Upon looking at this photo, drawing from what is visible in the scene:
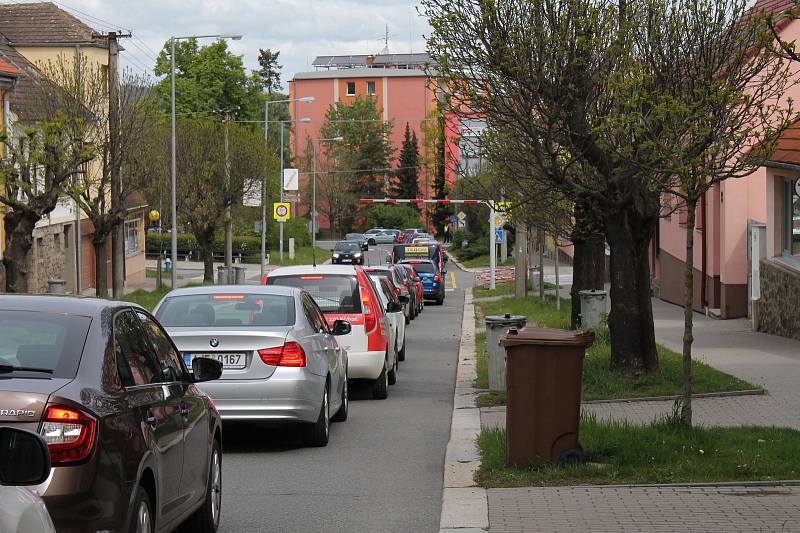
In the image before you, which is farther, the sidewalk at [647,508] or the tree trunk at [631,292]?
the tree trunk at [631,292]

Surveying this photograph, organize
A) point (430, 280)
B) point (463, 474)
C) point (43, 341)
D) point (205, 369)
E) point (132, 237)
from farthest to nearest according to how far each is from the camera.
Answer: point (132, 237)
point (430, 280)
point (463, 474)
point (205, 369)
point (43, 341)

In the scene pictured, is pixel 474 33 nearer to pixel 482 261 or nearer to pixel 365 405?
pixel 365 405

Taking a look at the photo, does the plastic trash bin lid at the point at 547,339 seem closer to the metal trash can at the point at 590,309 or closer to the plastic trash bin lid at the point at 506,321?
the plastic trash bin lid at the point at 506,321

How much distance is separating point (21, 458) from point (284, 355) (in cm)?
697

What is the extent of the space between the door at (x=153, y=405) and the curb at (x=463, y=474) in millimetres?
2065

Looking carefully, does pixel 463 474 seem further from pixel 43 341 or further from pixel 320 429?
pixel 43 341

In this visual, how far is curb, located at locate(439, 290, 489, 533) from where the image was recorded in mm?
7910

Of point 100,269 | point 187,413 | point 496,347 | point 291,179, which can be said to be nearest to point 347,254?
point 291,179

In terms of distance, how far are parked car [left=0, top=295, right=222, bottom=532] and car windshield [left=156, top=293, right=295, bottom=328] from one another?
4.20 metres

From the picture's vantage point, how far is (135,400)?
5715 millimetres

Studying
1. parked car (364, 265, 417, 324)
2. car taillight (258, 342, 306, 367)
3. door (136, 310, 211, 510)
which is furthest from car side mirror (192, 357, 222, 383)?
parked car (364, 265, 417, 324)

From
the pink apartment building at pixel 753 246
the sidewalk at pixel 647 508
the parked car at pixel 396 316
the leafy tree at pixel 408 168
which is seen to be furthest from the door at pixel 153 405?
the leafy tree at pixel 408 168

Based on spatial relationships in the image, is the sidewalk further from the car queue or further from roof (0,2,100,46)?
roof (0,2,100,46)

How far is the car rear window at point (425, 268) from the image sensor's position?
4488 cm
